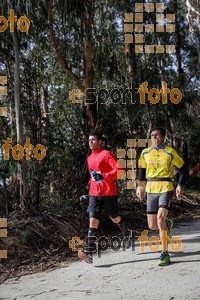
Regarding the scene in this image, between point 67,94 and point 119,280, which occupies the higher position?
point 67,94

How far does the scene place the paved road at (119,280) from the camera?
4.61 m

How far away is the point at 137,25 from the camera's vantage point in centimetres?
1497

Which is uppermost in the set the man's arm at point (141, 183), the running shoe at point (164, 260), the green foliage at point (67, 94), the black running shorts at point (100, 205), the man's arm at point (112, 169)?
the green foliage at point (67, 94)

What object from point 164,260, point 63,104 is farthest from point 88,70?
point 164,260

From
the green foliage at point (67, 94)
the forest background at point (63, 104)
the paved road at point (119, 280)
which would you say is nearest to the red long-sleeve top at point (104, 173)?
the paved road at point (119, 280)

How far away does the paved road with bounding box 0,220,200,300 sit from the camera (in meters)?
4.61

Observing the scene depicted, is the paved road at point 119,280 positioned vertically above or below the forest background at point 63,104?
below

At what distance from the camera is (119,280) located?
5.16 m

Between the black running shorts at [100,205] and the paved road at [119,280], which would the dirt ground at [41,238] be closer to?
the paved road at [119,280]

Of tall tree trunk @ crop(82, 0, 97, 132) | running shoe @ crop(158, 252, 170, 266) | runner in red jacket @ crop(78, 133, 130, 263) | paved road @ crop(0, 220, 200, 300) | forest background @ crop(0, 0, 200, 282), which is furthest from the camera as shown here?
tall tree trunk @ crop(82, 0, 97, 132)

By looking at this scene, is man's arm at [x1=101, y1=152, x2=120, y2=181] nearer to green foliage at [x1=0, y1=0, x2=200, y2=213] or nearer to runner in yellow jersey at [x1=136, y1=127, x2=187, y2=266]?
runner in yellow jersey at [x1=136, y1=127, x2=187, y2=266]

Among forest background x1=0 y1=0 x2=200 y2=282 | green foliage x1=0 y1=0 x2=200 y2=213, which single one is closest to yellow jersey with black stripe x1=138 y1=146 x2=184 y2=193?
forest background x1=0 y1=0 x2=200 y2=282

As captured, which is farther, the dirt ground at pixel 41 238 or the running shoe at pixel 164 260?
the dirt ground at pixel 41 238

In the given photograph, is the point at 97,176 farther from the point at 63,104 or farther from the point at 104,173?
the point at 63,104
